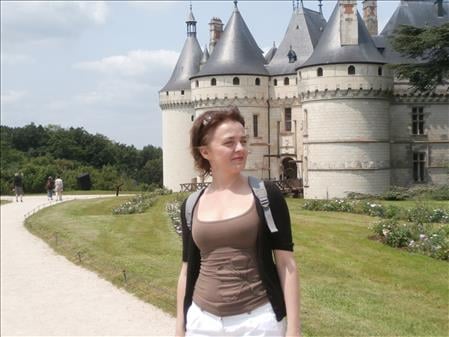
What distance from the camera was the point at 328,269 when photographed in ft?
40.9

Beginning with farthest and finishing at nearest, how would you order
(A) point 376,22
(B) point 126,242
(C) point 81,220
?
(A) point 376,22
(C) point 81,220
(B) point 126,242

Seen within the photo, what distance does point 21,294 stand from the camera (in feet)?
36.9

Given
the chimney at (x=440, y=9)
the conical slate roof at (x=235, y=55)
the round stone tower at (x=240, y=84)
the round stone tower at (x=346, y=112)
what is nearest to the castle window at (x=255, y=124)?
the round stone tower at (x=240, y=84)

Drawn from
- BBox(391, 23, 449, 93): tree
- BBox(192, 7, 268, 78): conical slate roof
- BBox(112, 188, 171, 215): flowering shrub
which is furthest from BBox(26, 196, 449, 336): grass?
BBox(192, 7, 268, 78): conical slate roof

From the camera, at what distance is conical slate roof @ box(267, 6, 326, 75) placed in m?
37.6

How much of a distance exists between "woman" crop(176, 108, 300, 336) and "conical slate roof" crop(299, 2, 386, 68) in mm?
29108

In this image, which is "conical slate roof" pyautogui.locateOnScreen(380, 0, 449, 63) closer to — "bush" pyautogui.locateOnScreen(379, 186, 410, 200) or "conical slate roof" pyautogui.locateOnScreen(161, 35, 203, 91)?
"bush" pyautogui.locateOnScreen(379, 186, 410, 200)

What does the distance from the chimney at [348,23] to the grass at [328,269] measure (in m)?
13.4

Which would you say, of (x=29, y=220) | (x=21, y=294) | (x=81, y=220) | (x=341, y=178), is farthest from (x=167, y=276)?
(x=341, y=178)

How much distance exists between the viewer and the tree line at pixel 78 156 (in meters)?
52.2

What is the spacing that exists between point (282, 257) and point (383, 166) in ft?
97.6

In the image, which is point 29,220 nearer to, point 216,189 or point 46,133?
point 216,189

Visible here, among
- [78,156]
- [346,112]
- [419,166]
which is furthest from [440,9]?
[78,156]

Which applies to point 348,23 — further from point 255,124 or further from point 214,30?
point 214,30
